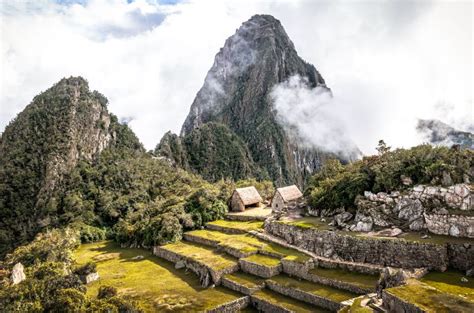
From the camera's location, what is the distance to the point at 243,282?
920 inches

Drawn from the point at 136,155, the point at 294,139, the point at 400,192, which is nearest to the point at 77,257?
the point at 400,192

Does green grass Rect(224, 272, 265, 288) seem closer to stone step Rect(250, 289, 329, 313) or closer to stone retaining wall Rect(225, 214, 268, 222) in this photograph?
stone step Rect(250, 289, 329, 313)

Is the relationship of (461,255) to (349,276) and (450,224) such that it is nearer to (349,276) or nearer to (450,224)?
(450,224)

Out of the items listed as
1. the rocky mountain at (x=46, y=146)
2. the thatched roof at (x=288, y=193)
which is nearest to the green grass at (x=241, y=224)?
the thatched roof at (x=288, y=193)

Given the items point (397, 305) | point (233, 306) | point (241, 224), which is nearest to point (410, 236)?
point (397, 305)

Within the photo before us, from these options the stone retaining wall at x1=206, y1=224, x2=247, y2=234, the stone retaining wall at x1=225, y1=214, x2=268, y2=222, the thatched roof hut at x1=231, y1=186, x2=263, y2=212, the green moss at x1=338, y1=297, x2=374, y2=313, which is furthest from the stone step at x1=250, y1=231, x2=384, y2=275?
the thatched roof hut at x1=231, y1=186, x2=263, y2=212

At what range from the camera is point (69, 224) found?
47.8 meters

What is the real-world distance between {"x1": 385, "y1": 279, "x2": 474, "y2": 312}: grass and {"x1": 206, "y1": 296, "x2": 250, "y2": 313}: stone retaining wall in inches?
386

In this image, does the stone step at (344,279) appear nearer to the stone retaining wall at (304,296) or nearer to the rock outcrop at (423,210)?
the stone retaining wall at (304,296)

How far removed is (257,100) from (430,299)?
115965 mm

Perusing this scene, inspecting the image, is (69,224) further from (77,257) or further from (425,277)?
(425,277)

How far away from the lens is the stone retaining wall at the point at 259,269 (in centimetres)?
2328

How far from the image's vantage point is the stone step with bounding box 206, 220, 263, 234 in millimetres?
32125

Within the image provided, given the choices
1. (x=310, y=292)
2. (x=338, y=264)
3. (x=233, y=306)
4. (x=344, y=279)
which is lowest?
(x=233, y=306)
